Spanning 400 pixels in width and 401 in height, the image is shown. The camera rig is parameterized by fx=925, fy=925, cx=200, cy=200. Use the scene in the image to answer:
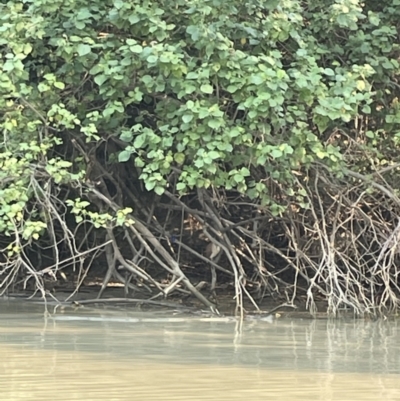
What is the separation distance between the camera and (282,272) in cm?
942

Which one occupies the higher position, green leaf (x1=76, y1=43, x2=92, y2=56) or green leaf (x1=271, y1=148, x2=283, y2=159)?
green leaf (x1=76, y1=43, x2=92, y2=56)

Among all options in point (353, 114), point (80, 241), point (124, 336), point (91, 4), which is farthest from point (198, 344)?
point (80, 241)

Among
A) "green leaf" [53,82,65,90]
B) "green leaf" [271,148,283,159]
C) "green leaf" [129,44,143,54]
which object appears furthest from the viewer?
"green leaf" [53,82,65,90]

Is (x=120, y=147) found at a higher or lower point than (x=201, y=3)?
lower

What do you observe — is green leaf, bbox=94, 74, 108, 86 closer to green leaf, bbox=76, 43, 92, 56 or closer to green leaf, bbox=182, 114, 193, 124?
green leaf, bbox=76, 43, 92, 56

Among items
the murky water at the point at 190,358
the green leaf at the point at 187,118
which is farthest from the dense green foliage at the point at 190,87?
the murky water at the point at 190,358

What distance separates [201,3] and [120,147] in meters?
2.16

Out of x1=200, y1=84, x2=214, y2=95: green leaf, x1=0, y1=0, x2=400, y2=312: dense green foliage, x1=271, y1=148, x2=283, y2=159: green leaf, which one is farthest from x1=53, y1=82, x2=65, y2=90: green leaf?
x1=271, y1=148, x2=283, y2=159: green leaf

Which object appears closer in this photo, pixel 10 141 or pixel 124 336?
pixel 124 336

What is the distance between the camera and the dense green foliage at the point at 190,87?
7336 mm

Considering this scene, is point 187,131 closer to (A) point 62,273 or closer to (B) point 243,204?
(B) point 243,204

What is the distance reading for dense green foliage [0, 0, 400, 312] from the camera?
734cm

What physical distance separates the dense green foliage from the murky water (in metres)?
0.98

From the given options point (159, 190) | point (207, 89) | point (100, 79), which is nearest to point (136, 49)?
point (100, 79)
